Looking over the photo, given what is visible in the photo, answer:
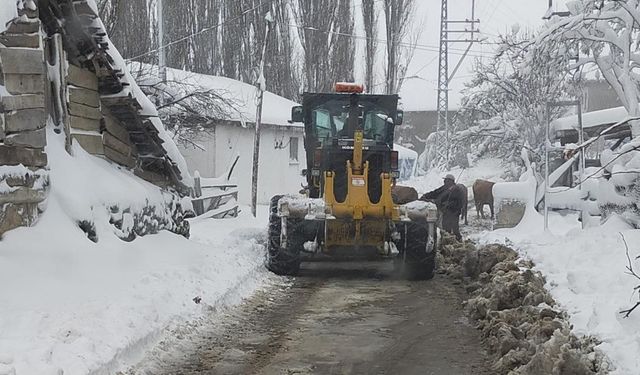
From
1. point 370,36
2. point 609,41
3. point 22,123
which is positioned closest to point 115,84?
point 22,123

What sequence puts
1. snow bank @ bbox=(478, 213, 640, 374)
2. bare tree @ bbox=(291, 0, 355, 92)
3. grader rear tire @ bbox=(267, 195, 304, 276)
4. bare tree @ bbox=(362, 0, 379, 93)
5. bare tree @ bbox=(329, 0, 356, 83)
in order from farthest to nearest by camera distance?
bare tree @ bbox=(362, 0, 379, 93) < bare tree @ bbox=(329, 0, 356, 83) < bare tree @ bbox=(291, 0, 355, 92) < grader rear tire @ bbox=(267, 195, 304, 276) < snow bank @ bbox=(478, 213, 640, 374)

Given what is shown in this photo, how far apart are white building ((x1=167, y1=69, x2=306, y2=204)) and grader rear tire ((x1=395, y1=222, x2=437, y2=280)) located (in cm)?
1386

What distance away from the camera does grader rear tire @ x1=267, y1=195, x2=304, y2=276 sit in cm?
1133

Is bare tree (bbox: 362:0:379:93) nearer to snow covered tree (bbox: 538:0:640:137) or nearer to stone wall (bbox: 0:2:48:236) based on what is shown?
snow covered tree (bbox: 538:0:640:137)

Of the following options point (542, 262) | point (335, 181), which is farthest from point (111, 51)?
point (542, 262)

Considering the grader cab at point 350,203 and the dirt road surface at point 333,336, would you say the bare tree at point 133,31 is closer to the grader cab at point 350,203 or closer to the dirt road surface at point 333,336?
the grader cab at point 350,203

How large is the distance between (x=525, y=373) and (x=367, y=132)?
755 cm

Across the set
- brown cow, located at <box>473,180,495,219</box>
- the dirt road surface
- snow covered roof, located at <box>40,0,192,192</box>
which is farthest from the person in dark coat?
brown cow, located at <box>473,180,495,219</box>

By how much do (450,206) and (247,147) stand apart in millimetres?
13255

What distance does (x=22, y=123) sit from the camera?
26.0 feet

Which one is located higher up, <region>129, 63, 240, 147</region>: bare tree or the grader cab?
<region>129, 63, 240, 147</region>: bare tree

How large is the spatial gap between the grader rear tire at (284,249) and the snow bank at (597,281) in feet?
10.9

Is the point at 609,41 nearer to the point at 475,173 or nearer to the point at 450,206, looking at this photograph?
the point at 450,206

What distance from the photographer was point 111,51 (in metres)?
10.3
